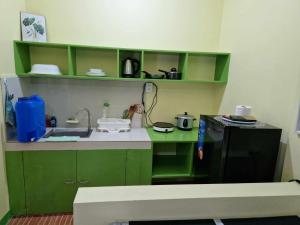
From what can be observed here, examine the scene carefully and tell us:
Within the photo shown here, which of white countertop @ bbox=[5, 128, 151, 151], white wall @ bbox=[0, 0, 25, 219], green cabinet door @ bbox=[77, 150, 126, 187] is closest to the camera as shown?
white wall @ bbox=[0, 0, 25, 219]

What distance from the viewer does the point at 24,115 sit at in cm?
186

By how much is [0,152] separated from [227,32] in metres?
2.74

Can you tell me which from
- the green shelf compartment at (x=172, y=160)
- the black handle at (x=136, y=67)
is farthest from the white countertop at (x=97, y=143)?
the black handle at (x=136, y=67)

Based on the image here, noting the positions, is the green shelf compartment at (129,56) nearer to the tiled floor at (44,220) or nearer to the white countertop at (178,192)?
the white countertop at (178,192)

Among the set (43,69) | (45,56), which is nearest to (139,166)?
(43,69)

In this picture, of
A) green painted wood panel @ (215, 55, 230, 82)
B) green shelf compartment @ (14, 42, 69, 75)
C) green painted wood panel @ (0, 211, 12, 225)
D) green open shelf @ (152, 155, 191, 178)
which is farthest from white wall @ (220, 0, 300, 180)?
green painted wood panel @ (0, 211, 12, 225)

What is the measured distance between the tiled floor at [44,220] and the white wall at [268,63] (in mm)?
2039

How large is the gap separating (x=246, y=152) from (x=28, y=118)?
190 cm

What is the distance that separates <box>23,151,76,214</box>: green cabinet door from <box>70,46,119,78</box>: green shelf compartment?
1.02 metres

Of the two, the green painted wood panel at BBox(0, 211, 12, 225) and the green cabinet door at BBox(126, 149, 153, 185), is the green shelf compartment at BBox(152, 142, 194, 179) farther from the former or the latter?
the green painted wood panel at BBox(0, 211, 12, 225)

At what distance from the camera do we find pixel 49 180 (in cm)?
204

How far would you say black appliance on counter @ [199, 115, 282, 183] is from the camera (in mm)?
1479

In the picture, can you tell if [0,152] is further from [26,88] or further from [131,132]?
[131,132]

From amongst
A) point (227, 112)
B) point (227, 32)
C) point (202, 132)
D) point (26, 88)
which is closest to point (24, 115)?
point (26, 88)
